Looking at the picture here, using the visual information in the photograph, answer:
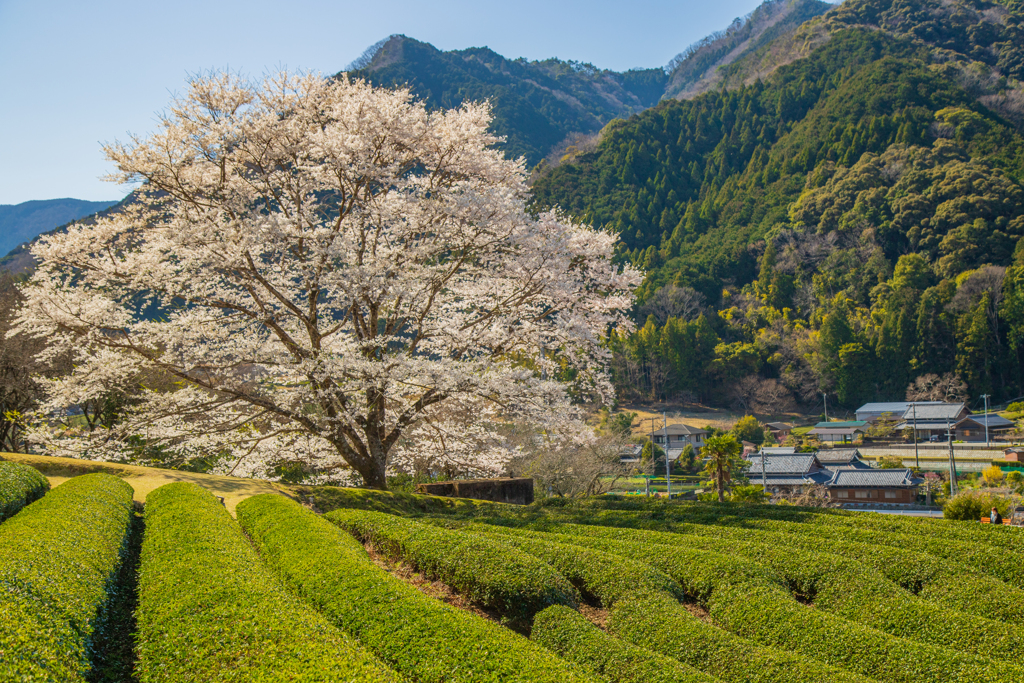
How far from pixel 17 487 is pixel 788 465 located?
3981 centimetres

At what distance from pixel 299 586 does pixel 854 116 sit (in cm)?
9201

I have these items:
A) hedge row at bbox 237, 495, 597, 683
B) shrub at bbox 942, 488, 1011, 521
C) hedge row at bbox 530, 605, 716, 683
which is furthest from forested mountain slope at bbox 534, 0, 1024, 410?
hedge row at bbox 530, 605, 716, 683

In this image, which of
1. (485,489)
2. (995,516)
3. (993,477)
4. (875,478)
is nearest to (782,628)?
(995,516)

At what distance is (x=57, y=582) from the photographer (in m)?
4.44

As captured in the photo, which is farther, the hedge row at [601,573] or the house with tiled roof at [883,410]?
the house with tiled roof at [883,410]

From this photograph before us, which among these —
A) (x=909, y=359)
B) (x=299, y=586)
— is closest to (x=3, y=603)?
(x=299, y=586)

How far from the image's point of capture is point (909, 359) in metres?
57.0

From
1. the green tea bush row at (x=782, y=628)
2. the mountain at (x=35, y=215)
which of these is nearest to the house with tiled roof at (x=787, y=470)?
the green tea bush row at (x=782, y=628)

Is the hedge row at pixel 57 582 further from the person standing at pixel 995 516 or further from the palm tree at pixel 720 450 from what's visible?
the palm tree at pixel 720 450

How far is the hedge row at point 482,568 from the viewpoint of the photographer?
18.3 feet

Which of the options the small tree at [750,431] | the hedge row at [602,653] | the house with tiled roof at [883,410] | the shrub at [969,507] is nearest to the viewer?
the hedge row at [602,653]

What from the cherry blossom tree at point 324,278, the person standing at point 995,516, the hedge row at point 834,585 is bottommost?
the person standing at point 995,516

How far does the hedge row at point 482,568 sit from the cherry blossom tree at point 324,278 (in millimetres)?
3595

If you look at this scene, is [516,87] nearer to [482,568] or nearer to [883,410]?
[883,410]
